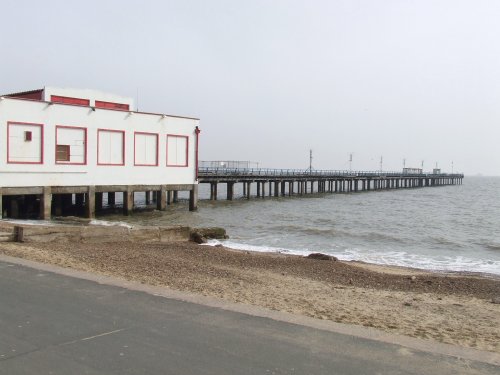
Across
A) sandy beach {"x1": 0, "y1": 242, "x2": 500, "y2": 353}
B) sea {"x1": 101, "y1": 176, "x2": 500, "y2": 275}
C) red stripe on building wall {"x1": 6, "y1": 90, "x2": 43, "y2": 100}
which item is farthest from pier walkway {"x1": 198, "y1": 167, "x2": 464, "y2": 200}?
sandy beach {"x1": 0, "y1": 242, "x2": 500, "y2": 353}

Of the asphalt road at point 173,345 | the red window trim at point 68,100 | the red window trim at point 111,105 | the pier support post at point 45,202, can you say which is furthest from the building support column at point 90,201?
the asphalt road at point 173,345

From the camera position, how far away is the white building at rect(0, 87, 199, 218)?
25.5 m

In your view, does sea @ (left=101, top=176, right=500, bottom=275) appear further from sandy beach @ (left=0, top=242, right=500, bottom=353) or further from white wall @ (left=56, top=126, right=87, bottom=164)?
sandy beach @ (left=0, top=242, right=500, bottom=353)

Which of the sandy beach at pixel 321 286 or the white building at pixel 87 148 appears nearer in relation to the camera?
the sandy beach at pixel 321 286

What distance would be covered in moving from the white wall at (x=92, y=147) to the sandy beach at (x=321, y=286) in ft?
39.3

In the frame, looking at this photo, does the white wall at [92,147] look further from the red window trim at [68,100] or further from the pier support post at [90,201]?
the red window trim at [68,100]

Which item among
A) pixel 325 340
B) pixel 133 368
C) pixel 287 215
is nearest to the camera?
pixel 133 368

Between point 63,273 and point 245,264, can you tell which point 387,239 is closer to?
point 245,264

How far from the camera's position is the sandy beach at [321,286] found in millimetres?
7566

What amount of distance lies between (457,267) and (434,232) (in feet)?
40.8

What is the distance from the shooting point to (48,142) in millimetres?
26578

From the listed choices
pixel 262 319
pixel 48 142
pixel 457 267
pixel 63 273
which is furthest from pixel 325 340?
pixel 48 142

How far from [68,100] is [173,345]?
89.2 ft

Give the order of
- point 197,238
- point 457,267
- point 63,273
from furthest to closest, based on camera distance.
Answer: point 197,238 → point 457,267 → point 63,273
